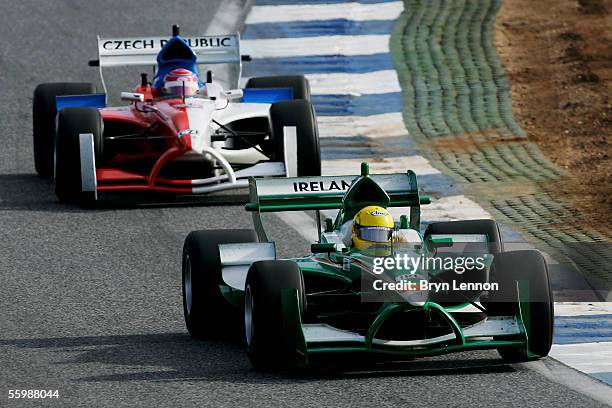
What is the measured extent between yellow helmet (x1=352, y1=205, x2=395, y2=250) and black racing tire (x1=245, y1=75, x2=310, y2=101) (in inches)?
284

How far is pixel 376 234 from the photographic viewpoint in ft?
32.0

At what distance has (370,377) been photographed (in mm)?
9047

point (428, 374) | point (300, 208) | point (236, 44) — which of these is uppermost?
point (236, 44)

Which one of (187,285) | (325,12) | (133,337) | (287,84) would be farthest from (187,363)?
(325,12)

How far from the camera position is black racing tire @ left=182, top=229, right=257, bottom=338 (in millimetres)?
10125

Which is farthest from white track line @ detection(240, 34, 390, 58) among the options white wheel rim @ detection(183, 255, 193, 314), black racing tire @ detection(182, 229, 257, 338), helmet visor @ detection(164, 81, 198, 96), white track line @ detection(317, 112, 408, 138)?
black racing tire @ detection(182, 229, 257, 338)

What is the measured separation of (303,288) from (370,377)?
0.63 m

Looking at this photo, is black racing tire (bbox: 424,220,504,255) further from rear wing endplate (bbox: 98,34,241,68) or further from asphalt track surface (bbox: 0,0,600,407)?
rear wing endplate (bbox: 98,34,241,68)

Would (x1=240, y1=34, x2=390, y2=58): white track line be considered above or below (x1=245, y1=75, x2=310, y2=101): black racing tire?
above

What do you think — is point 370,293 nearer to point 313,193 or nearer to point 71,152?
point 313,193

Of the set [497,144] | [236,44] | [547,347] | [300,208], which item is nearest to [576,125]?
[497,144]

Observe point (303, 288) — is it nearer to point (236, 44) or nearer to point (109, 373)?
point (109, 373)

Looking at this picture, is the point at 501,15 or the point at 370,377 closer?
the point at 370,377

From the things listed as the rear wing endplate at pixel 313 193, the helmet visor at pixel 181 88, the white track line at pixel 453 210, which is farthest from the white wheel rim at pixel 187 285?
the helmet visor at pixel 181 88
